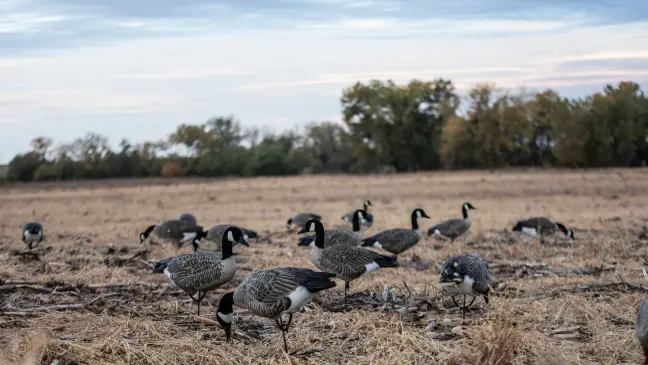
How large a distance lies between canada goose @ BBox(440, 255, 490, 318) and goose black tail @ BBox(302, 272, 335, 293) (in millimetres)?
1847

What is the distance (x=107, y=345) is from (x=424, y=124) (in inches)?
2928

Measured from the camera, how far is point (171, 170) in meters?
77.4

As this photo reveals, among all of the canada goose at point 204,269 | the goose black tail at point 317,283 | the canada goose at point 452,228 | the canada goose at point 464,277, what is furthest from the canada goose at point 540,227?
the goose black tail at point 317,283

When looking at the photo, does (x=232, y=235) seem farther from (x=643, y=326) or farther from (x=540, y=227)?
(x=540, y=227)

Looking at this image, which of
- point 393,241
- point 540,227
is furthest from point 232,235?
point 540,227

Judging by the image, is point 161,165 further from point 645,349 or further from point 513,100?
point 645,349

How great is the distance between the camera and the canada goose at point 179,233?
739 inches

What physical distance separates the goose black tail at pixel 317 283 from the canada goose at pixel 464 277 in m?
1.85

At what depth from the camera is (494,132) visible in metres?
69.5

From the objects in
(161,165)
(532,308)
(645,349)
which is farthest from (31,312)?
(161,165)

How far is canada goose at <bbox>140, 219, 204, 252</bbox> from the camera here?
18.8m

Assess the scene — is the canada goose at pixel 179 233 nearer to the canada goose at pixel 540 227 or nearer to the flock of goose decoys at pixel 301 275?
the flock of goose decoys at pixel 301 275

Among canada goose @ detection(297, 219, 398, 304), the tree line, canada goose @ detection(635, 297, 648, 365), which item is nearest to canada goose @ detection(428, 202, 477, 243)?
canada goose @ detection(297, 219, 398, 304)

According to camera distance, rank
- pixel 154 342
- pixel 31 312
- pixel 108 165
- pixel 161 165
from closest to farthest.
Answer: pixel 154 342 < pixel 31 312 < pixel 108 165 < pixel 161 165
